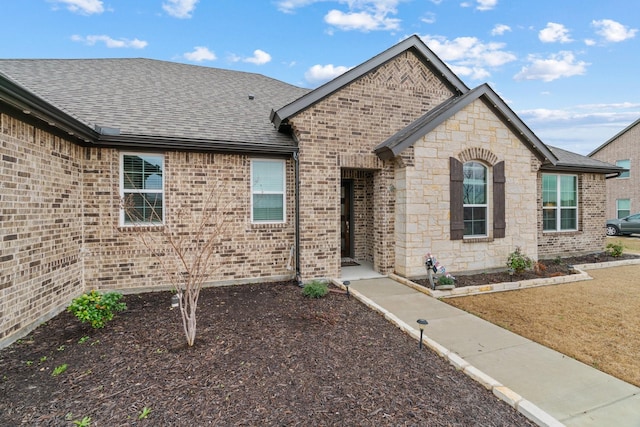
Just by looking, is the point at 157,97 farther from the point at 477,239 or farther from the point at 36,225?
the point at 477,239

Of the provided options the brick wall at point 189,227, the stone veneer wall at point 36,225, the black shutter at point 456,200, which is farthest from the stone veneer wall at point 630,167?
the stone veneer wall at point 36,225

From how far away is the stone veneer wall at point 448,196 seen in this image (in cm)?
745

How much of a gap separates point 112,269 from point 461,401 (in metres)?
6.99

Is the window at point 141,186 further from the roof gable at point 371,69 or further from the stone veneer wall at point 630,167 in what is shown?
the stone veneer wall at point 630,167

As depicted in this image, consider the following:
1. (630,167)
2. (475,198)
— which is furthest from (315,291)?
(630,167)

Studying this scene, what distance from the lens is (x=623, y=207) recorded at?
22453 mm

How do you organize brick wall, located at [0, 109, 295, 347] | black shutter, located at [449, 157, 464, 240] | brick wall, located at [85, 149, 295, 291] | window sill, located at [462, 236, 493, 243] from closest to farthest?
1. brick wall, located at [0, 109, 295, 347]
2. brick wall, located at [85, 149, 295, 291]
3. black shutter, located at [449, 157, 464, 240]
4. window sill, located at [462, 236, 493, 243]

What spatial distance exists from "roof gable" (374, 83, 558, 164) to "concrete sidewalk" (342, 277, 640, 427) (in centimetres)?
389

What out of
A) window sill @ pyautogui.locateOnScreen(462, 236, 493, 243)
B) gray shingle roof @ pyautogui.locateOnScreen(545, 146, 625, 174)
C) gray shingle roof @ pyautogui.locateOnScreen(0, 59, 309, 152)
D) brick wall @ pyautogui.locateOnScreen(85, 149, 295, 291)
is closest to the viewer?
brick wall @ pyautogui.locateOnScreen(85, 149, 295, 291)

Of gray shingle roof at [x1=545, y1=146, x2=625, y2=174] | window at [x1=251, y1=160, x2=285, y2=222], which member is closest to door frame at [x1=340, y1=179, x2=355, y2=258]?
window at [x1=251, y1=160, x2=285, y2=222]

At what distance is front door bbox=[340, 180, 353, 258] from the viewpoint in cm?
952

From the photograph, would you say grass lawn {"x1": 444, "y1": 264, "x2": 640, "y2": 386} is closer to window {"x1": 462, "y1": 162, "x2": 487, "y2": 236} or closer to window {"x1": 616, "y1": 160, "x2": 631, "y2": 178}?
window {"x1": 462, "y1": 162, "x2": 487, "y2": 236}

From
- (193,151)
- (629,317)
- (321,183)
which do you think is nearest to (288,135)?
(321,183)

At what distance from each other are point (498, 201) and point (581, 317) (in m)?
3.62
